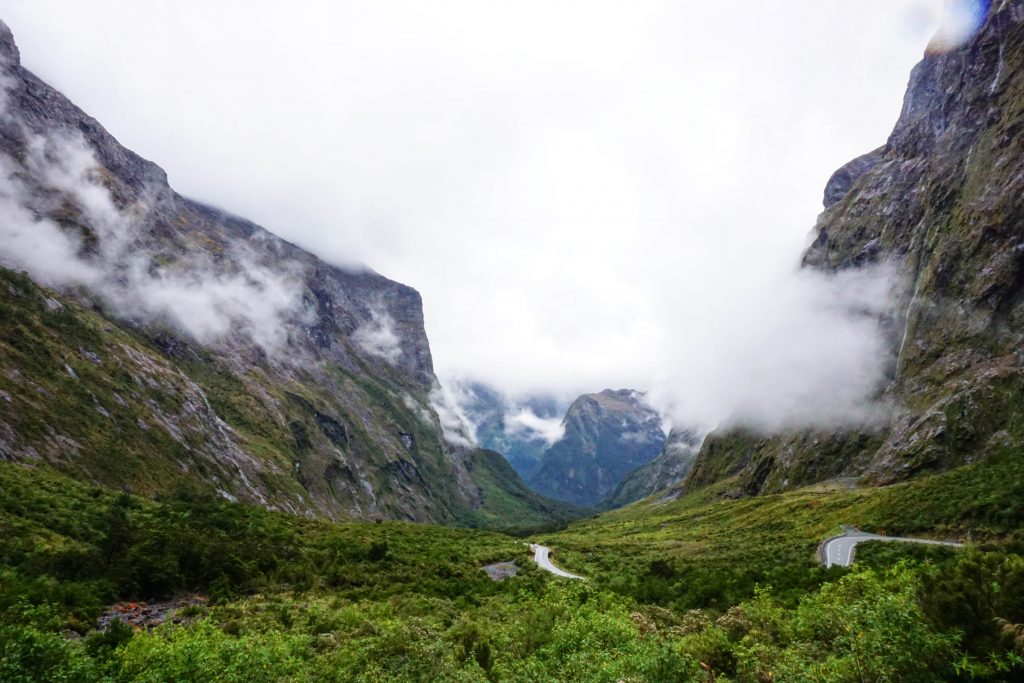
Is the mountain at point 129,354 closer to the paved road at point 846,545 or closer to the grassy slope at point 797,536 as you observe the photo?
the grassy slope at point 797,536

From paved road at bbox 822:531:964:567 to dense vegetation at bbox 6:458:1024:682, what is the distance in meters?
1.95

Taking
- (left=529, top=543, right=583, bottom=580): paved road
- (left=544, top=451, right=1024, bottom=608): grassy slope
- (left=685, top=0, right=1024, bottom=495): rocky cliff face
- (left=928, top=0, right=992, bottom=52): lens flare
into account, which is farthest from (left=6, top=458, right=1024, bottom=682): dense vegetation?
(left=928, top=0, right=992, bottom=52): lens flare

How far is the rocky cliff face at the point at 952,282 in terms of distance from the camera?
307 ft

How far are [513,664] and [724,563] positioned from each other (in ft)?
131

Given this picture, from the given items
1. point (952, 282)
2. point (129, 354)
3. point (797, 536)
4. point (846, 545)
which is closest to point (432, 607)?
point (846, 545)

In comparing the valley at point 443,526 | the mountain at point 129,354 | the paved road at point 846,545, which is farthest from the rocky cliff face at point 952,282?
the mountain at point 129,354

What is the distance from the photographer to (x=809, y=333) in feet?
614

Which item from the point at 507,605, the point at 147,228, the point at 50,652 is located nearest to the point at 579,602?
the point at 507,605

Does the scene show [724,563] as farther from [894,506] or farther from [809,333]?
[809,333]

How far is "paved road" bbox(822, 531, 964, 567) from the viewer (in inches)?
1614

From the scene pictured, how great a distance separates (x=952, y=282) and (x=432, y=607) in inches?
5320

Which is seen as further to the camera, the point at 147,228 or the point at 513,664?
the point at 147,228

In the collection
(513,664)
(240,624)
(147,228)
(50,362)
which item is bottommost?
(513,664)

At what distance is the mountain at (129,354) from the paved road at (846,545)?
82.0 meters
